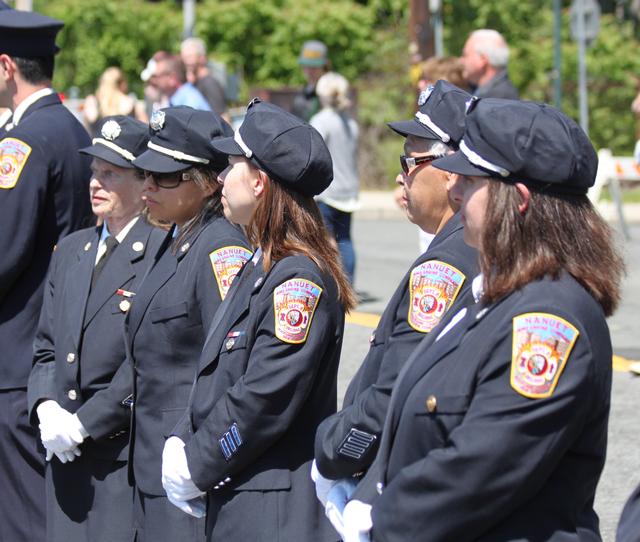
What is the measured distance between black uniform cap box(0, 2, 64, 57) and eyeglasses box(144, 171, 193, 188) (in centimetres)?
130

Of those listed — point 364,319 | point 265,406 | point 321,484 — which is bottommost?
point 364,319

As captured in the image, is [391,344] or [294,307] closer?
[391,344]

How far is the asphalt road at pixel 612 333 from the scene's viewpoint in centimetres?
579

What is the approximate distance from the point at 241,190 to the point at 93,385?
110 cm

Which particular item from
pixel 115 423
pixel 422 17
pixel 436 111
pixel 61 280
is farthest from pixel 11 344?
pixel 422 17

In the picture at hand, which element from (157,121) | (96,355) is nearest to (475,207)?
(157,121)

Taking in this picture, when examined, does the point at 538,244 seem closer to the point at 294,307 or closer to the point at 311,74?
the point at 294,307

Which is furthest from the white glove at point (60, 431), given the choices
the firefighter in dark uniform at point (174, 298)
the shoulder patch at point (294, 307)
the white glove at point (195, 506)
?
the shoulder patch at point (294, 307)

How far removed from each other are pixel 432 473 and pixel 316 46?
30.9 feet

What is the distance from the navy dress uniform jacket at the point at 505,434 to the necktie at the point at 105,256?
2047 mm

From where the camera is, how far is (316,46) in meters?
11.8

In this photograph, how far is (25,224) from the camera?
16.1 feet

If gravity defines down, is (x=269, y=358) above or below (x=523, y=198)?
below

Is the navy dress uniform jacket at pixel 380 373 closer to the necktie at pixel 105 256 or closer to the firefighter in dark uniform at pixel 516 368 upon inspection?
the firefighter in dark uniform at pixel 516 368
